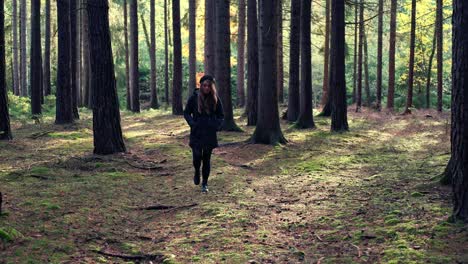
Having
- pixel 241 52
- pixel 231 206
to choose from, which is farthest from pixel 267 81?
pixel 241 52

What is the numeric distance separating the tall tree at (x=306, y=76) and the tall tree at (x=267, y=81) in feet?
14.2

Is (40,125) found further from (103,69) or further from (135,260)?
(135,260)

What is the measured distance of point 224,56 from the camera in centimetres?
1684

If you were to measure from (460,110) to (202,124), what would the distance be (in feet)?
14.1

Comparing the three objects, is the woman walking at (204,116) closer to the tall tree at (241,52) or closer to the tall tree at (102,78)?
the tall tree at (102,78)

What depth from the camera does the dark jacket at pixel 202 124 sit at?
8648mm

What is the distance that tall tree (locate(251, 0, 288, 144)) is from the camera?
13.9 meters

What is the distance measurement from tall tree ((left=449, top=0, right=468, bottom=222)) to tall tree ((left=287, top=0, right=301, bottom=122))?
13.2m

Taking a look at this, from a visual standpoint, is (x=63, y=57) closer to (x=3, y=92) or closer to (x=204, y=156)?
(x=3, y=92)

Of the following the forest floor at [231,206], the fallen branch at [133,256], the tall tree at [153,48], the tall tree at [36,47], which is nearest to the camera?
the forest floor at [231,206]

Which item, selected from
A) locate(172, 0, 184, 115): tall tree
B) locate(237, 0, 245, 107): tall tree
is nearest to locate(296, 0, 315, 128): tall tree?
locate(172, 0, 184, 115): tall tree

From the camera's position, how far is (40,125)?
1909 centimetres

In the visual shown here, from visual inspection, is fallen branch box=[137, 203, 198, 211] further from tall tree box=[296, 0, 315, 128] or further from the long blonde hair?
tall tree box=[296, 0, 315, 128]

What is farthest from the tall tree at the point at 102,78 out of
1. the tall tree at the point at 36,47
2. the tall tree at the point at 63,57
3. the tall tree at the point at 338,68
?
the tall tree at the point at 36,47
